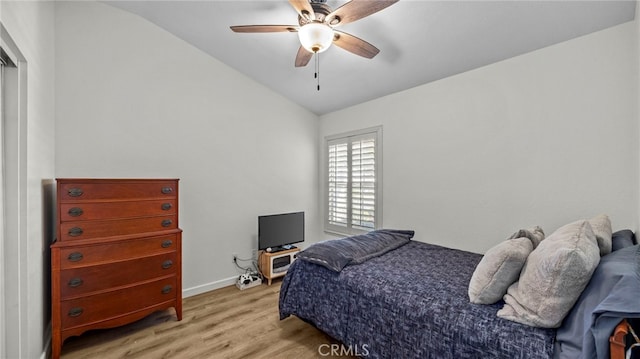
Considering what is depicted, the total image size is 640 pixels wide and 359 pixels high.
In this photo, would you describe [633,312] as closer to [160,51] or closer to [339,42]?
[339,42]

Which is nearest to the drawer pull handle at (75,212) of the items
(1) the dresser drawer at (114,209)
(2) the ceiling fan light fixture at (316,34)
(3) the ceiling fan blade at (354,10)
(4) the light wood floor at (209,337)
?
(1) the dresser drawer at (114,209)

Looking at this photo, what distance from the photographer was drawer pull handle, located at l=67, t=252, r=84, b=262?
1975 mm

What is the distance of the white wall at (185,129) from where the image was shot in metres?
2.44

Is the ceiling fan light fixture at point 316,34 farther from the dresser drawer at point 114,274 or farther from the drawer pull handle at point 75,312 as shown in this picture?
the drawer pull handle at point 75,312

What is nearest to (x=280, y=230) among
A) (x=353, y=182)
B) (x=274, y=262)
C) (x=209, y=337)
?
(x=274, y=262)

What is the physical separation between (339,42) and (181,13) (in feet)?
5.45

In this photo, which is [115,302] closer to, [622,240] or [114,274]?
[114,274]

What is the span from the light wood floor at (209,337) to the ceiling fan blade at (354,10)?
2.37m

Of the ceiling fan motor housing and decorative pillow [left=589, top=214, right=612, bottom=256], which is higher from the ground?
the ceiling fan motor housing

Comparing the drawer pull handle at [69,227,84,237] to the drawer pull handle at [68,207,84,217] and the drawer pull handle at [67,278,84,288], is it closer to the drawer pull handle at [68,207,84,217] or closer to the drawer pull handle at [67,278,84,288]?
the drawer pull handle at [68,207,84,217]

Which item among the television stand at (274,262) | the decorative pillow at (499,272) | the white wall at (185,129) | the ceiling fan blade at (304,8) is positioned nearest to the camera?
the decorative pillow at (499,272)

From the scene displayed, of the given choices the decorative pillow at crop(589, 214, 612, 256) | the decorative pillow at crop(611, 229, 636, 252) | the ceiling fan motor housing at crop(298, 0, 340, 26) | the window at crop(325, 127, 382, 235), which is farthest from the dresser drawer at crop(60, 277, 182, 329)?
the decorative pillow at crop(611, 229, 636, 252)

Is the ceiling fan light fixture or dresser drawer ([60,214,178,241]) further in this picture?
dresser drawer ([60,214,178,241])

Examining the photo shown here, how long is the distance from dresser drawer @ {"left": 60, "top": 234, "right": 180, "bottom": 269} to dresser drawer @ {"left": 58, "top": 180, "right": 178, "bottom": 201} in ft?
1.21
